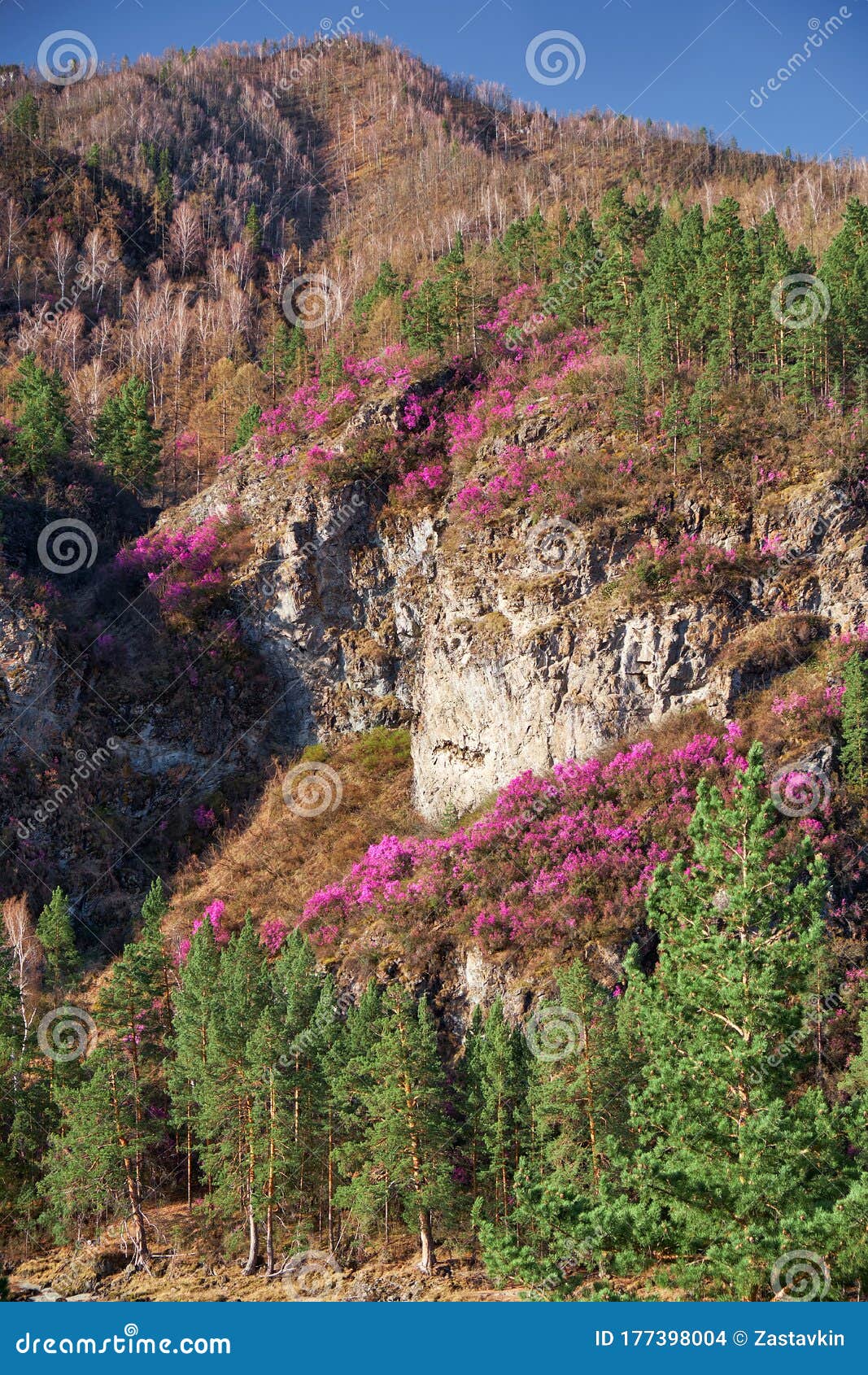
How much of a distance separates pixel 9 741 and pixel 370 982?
24473mm

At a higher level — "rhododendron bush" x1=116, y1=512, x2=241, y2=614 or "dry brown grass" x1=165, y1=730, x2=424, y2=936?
"rhododendron bush" x1=116, y1=512, x2=241, y2=614

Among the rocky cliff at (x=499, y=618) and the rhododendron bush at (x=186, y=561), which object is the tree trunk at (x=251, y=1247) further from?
the rhododendron bush at (x=186, y=561)

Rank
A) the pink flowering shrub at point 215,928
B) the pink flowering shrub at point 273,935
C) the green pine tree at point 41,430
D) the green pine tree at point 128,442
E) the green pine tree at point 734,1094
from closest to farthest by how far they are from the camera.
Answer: the green pine tree at point 734,1094 → the pink flowering shrub at point 273,935 → the pink flowering shrub at point 215,928 → the green pine tree at point 41,430 → the green pine tree at point 128,442

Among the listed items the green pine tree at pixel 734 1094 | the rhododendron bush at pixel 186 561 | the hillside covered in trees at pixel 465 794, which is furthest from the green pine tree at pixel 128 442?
the green pine tree at pixel 734 1094

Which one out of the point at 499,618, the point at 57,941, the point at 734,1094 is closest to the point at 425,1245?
the point at 734,1094

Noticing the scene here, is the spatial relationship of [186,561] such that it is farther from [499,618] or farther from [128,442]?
[499,618]

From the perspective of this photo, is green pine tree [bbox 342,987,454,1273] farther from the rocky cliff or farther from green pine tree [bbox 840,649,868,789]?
green pine tree [bbox 840,649,868,789]

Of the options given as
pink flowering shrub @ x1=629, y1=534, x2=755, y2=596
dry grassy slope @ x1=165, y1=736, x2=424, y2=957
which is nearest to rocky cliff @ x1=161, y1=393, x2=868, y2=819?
pink flowering shrub @ x1=629, y1=534, x2=755, y2=596

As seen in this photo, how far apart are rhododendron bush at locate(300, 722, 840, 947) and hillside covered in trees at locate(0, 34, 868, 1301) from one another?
0.49ft

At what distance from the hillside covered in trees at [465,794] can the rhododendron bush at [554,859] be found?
15cm

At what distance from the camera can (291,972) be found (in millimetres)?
32344

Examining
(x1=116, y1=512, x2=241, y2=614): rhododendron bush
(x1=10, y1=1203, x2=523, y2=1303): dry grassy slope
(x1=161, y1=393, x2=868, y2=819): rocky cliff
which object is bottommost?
(x1=10, y1=1203, x2=523, y2=1303): dry grassy slope

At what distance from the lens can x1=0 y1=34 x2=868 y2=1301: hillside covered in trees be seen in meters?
20.5

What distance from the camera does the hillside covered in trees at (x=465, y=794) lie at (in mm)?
20500
